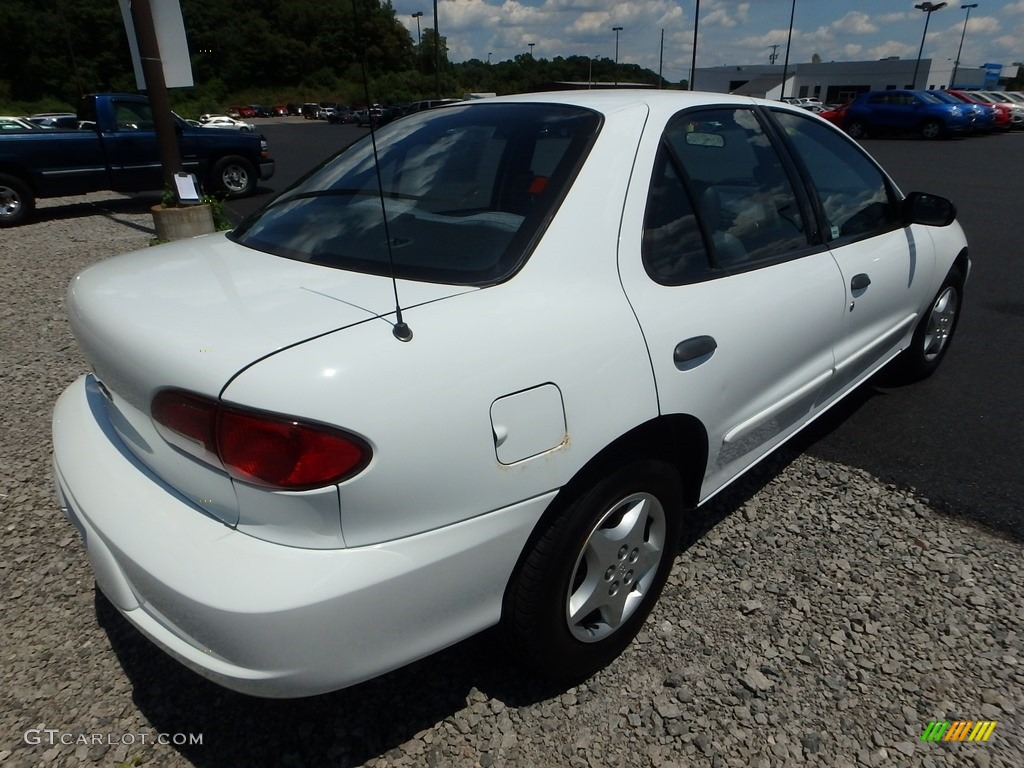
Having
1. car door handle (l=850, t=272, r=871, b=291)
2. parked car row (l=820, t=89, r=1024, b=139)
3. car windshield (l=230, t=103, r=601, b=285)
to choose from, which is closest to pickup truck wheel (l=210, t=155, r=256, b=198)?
car windshield (l=230, t=103, r=601, b=285)

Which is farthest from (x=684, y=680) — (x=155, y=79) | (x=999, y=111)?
(x=999, y=111)

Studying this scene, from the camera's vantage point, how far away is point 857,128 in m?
25.1

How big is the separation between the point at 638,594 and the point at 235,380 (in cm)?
138

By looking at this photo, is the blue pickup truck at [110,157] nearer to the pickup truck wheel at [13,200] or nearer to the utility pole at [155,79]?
the pickup truck wheel at [13,200]

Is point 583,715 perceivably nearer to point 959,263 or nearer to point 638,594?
point 638,594

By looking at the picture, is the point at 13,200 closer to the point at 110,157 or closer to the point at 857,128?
the point at 110,157

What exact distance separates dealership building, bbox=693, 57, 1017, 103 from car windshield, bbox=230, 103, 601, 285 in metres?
60.0

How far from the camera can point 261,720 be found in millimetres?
1969

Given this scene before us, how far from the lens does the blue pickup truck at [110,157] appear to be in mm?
9766

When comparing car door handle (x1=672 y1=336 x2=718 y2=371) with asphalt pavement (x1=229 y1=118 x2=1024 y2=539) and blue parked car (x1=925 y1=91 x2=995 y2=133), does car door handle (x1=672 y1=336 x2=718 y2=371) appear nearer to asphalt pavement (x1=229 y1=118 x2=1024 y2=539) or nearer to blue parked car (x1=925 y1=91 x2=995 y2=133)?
asphalt pavement (x1=229 y1=118 x2=1024 y2=539)

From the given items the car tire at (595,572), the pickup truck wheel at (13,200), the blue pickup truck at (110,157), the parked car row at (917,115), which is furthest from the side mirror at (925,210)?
the parked car row at (917,115)

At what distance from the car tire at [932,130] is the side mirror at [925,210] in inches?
975

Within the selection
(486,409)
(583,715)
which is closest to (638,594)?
(583,715)

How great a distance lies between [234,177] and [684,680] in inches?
471
